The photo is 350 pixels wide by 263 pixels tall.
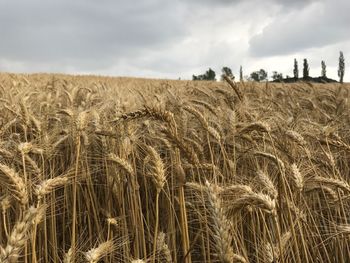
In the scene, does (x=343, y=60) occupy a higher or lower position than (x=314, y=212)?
higher

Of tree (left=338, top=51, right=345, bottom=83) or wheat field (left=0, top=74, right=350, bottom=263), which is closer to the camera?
wheat field (left=0, top=74, right=350, bottom=263)

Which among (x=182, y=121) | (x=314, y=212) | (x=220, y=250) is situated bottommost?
(x=314, y=212)

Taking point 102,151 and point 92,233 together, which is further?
point 102,151

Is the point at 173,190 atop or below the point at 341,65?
below

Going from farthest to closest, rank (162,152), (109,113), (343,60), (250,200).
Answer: (343,60)
(109,113)
(162,152)
(250,200)

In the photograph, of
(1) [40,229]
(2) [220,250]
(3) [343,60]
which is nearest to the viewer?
(2) [220,250]

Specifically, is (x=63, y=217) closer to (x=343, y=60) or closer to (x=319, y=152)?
(x=319, y=152)

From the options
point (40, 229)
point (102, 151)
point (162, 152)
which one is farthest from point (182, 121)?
point (40, 229)

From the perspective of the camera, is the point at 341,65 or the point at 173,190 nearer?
the point at 173,190

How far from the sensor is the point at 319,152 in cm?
297

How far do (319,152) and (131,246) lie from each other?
1.53 m

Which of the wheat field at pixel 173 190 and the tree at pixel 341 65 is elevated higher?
the tree at pixel 341 65

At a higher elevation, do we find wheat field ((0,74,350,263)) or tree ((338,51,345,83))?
tree ((338,51,345,83))

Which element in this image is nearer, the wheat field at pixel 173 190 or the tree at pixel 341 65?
the wheat field at pixel 173 190
